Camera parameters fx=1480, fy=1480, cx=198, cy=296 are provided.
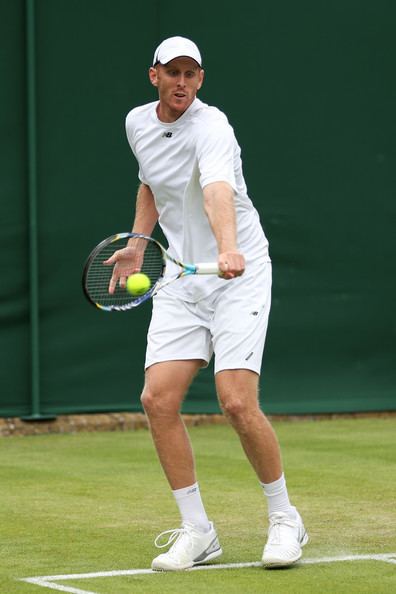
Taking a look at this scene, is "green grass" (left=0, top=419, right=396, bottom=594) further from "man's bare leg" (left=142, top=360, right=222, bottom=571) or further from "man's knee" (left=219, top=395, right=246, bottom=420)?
"man's knee" (left=219, top=395, right=246, bottom=420)

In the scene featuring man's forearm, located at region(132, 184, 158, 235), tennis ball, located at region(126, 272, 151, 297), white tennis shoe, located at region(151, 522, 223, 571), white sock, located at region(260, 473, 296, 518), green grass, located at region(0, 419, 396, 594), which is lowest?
green grass, located at region(0, 419, 396, 594)

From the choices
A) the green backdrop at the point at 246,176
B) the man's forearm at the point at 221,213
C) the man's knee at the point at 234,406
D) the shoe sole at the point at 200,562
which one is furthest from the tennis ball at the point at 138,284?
the green backdrop at the point at 246,176

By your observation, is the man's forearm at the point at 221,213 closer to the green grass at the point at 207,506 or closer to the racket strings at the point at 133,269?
the racket strings at the point at 133,269

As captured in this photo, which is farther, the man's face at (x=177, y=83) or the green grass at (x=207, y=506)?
the man's face at (x=177, y=83)

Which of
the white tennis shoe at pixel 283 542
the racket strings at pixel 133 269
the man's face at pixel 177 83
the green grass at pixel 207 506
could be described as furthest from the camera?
the racket strings at pixel 133 269

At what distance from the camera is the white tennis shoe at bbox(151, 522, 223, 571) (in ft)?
17.0

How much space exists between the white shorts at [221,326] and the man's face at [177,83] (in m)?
0.64

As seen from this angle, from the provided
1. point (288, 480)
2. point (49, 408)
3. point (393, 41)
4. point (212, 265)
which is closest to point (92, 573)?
point (212, 265)

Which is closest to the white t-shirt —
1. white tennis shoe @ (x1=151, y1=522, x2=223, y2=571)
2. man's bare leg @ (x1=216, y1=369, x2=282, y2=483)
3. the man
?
the man

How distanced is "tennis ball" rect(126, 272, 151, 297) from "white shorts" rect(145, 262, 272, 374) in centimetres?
24

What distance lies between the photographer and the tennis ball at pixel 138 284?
16.9 feet

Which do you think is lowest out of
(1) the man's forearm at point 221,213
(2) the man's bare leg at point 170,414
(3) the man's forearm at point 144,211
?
(2) the man's bare leg at point 170,414

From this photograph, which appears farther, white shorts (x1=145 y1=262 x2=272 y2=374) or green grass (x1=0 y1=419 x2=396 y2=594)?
white shorts (x1=145 y1=262 x2=272 y2=374)

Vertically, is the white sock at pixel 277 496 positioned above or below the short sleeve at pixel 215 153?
below
